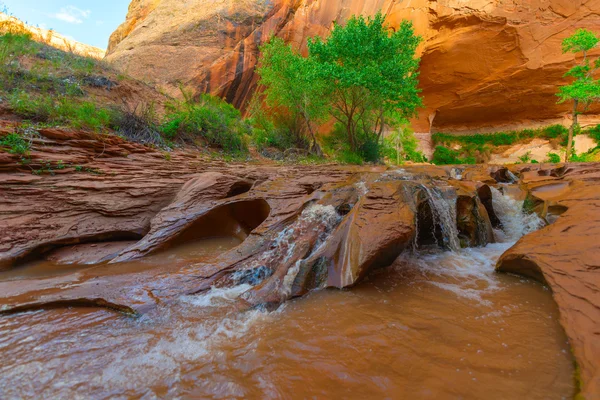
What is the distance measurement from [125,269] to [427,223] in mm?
4784

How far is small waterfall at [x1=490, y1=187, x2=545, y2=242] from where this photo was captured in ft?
16.6

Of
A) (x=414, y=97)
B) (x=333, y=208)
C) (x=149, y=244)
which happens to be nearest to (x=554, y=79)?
(x=414, y=97)

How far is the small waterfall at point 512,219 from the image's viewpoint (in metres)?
5.06

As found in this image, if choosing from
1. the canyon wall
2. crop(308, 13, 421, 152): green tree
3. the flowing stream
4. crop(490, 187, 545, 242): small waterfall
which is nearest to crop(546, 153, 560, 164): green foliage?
the canyon wall

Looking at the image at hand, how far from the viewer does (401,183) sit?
461 cm

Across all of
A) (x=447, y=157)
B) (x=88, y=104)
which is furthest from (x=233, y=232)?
(x=447, y=157)

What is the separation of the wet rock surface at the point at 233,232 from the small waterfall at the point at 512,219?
206mm

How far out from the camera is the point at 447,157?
79.1ft

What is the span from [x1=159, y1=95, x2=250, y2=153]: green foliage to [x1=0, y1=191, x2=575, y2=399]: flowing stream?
23.6ft

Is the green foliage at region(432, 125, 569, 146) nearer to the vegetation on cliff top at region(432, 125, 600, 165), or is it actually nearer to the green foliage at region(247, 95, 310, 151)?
the vegetation on cliff top at region(432, 125, 600, 165)

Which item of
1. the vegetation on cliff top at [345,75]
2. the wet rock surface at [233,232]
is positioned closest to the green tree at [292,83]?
the vegetation on cliff top at [345,75]

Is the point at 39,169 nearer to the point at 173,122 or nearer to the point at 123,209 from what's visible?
the point at 123,209

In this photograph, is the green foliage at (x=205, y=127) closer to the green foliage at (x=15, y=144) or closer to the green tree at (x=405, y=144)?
the green foliage at (x=15, y=144)

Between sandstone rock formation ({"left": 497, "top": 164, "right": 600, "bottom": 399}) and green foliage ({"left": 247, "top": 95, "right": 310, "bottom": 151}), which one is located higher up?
green foliage ({"left": 247, "top": 95, "right": 310, "bottom": 151})
